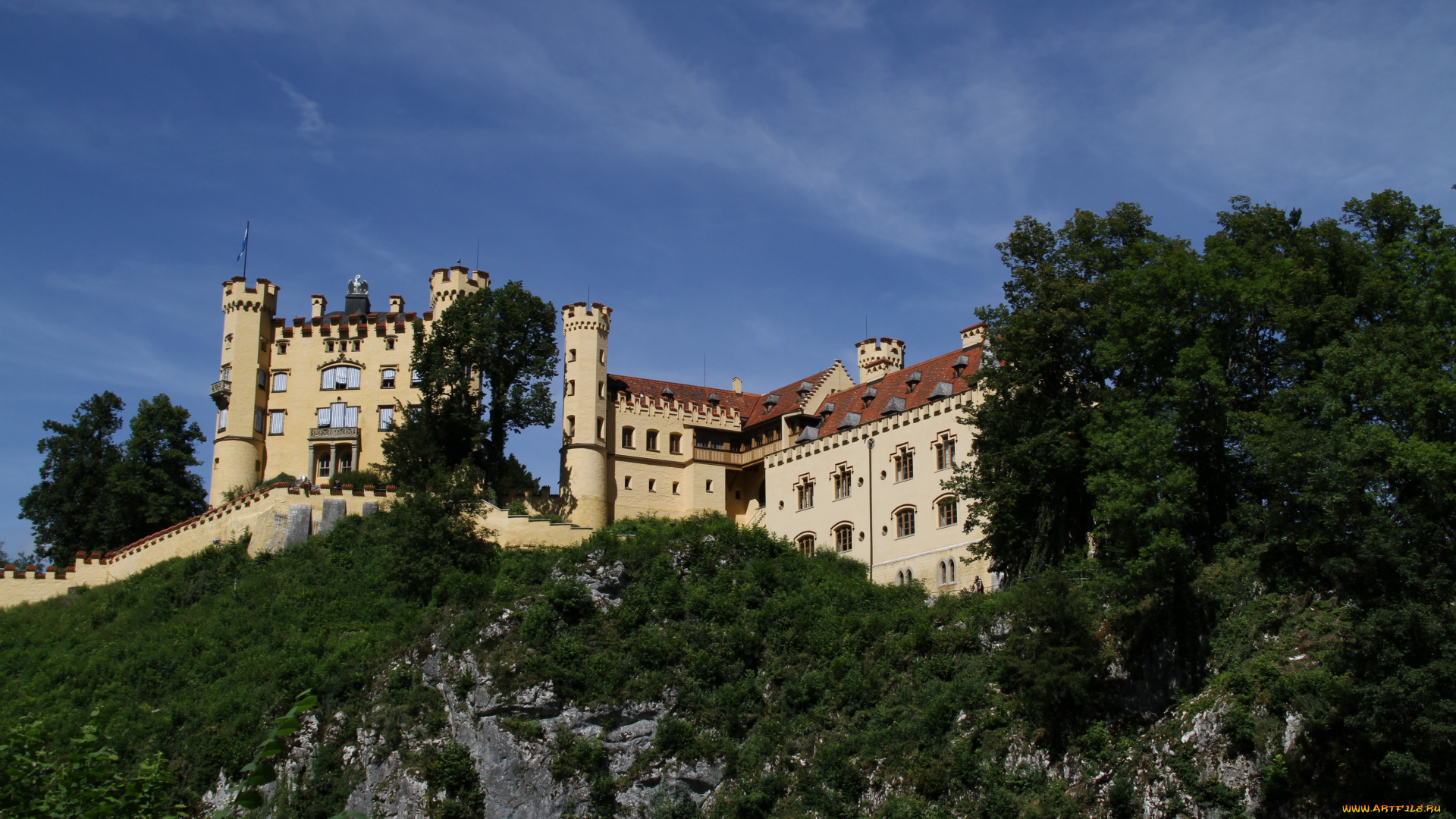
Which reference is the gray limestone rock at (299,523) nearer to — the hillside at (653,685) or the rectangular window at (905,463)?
the hillside at (653,685)

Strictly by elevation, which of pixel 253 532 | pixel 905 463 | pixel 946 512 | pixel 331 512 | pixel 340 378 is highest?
pixel 340 378

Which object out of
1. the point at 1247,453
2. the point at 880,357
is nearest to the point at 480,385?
the point at 880,357

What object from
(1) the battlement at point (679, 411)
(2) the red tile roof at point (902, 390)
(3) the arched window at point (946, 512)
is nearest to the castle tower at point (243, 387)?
(1) the battlement at point (679, 411)

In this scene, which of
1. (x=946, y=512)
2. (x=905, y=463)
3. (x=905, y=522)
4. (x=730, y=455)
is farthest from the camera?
A: (x=730, y=455)

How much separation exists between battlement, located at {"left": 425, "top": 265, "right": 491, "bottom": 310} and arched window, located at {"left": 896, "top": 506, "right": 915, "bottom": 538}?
2776 centimetres

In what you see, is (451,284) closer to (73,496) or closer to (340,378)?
(340,378)

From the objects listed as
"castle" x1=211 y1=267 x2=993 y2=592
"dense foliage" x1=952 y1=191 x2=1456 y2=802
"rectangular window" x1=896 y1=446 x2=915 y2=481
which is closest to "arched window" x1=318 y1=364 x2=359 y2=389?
"castle" x1=211 y1=267 x2=993 y2=592

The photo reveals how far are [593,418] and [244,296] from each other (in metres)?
21.1

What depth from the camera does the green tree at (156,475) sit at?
66.2m

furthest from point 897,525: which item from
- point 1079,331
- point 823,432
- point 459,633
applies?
point 459,633

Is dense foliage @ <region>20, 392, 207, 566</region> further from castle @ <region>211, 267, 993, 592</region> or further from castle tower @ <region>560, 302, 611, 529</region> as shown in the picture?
castle tower @ <region>560, 302, 611, 529</region>

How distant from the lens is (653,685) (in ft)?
151

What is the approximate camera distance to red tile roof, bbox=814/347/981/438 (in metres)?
58.1

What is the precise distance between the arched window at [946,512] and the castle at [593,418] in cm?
662
